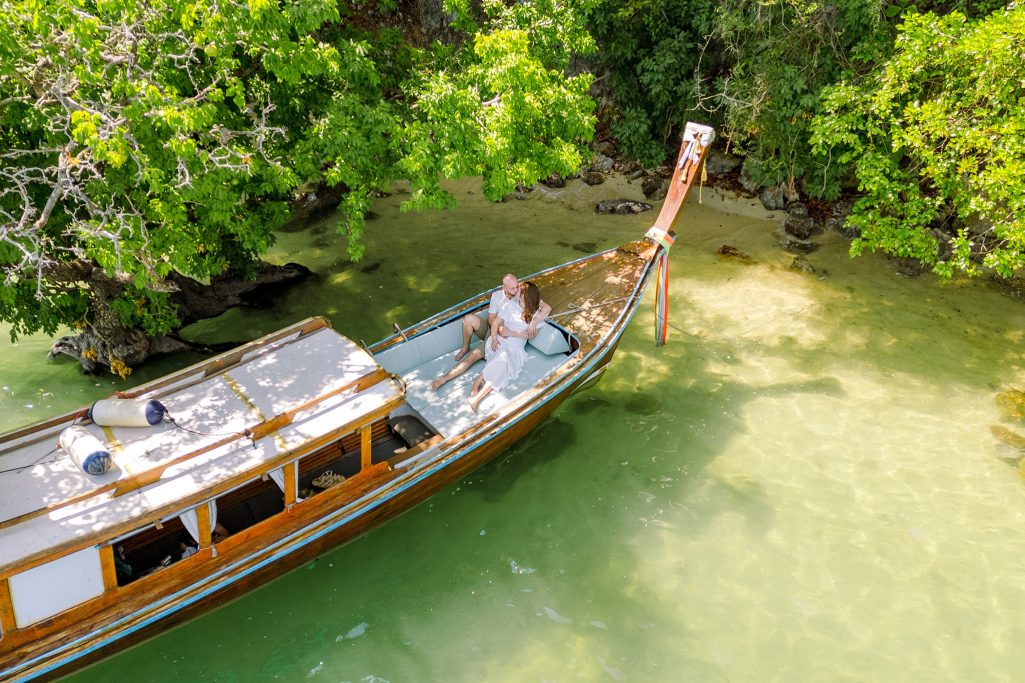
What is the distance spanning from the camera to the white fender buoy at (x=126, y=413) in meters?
6.45

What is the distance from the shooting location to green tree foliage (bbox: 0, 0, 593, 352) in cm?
658

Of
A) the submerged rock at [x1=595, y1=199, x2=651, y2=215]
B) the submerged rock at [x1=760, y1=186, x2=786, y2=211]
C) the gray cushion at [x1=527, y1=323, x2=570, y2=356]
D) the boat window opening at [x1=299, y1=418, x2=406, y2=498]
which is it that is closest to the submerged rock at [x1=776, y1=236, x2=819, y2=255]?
the submerged rock at [x1=760, y1=186, x2=786, y2=211]

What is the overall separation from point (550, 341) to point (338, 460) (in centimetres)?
322

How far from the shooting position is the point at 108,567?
5.87 m

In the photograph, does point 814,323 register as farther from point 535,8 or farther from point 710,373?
point 535,8

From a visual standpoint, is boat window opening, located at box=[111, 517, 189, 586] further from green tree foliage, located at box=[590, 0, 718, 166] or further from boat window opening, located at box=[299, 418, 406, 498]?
green tree foliage, located at box=[590, 0, 718, 166]

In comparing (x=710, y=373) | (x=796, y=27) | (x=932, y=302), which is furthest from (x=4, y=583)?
(x=796, y=27)

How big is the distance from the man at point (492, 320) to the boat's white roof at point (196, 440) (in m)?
1.81

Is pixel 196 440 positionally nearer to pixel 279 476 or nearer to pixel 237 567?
pixel 279 476

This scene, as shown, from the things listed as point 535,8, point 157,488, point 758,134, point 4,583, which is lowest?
point 4,583

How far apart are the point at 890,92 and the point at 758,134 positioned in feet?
15.6

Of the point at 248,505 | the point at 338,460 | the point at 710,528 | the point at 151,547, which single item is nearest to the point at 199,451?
the point at 248,505

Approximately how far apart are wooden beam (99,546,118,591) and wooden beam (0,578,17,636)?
0.64m

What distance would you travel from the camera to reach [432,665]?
21.1ft
